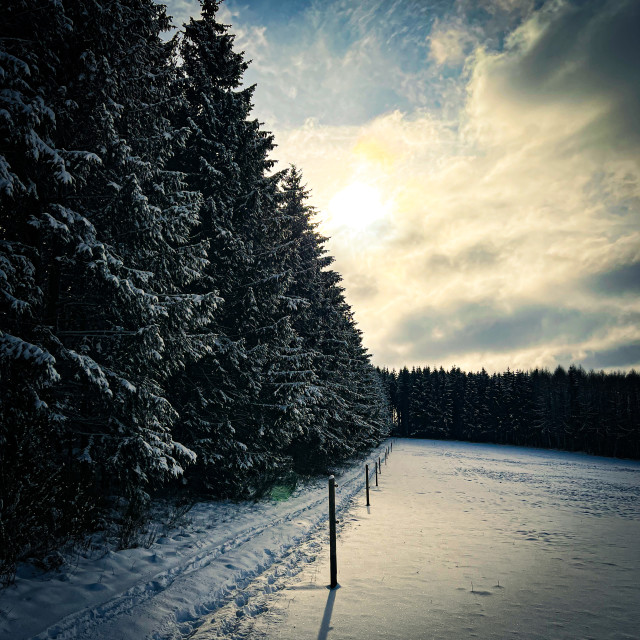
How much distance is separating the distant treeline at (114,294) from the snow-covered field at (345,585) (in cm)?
110

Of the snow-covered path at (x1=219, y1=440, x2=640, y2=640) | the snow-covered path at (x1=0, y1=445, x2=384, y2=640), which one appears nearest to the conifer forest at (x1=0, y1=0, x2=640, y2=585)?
the snow-covered path at (x1=0, y1=445, x2=384, y2=640)

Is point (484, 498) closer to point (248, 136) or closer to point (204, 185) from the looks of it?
point (204, 185)

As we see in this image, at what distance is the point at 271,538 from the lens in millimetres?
7430

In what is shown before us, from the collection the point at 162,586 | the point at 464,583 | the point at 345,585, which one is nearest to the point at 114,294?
the point at 162,586

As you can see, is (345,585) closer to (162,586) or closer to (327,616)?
(327,616)

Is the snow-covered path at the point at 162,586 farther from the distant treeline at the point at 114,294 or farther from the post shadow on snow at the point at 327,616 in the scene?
the post shadow on snow at the point at 327,616

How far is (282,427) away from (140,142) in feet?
29.6

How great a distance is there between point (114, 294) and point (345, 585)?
255 inches

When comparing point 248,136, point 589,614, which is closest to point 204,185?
point 248,136

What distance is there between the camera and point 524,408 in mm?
82125

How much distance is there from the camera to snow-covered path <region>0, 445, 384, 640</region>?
3.76 metres

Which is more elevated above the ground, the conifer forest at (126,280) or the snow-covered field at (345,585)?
the conifer forest at (126,280)

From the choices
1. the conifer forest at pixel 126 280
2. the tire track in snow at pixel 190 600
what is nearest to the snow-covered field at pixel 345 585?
the tire track in snow at pixel 190 600

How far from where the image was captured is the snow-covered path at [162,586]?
3.76m
